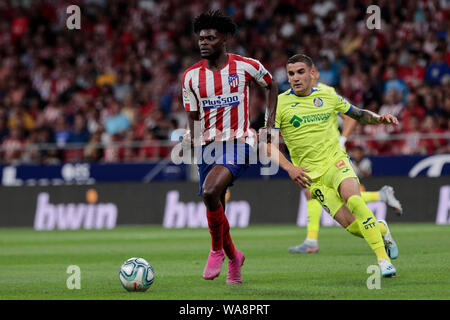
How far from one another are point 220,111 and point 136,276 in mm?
1828

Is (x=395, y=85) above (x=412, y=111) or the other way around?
above

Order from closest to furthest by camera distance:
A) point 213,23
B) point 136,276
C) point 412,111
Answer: point 136,276 < point 213,23 < point 412,111

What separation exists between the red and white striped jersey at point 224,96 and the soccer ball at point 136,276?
141 cm

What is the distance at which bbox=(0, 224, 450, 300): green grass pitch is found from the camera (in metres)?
7.64

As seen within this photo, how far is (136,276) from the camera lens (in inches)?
308

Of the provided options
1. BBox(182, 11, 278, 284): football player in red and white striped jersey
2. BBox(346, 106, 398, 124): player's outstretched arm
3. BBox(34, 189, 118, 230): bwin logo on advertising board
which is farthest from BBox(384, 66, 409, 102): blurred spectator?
BBox(182, 11, 278, 284): football player in red and white striped jersey

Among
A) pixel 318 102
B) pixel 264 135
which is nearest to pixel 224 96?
pixel 264 135

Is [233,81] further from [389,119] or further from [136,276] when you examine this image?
[136,276]

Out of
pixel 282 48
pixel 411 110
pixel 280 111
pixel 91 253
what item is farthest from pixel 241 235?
pixel 282 48

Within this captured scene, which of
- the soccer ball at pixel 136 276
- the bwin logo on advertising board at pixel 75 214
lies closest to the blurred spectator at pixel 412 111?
the bwin logo on advertising board at pixel 75 214

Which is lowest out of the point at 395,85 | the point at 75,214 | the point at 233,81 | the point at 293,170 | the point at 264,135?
the point at 75,214

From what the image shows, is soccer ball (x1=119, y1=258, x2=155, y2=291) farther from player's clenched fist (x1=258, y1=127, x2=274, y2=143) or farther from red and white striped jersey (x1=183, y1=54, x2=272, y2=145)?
player's clenched fist (x1=258, y1=127, x2=274, y2=143)

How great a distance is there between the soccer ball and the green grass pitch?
0.41 feet

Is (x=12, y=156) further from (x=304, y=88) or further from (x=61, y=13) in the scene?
(x=304, y=88)
